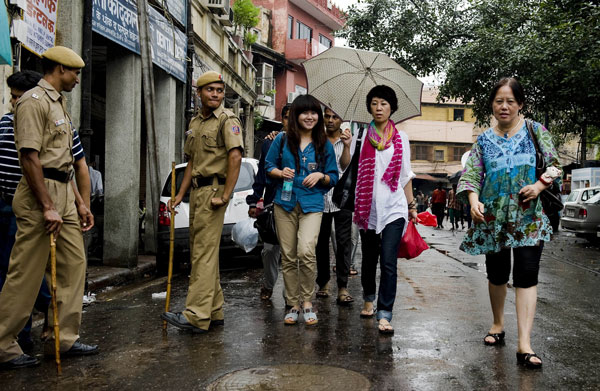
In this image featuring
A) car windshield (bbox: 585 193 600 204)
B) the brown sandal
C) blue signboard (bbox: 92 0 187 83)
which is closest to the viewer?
the brown sandal

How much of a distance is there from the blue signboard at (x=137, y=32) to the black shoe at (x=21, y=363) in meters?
6.21

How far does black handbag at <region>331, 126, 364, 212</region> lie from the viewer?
250 inches

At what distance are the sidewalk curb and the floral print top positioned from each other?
16.1 feet

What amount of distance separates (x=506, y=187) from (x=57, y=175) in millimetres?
3079

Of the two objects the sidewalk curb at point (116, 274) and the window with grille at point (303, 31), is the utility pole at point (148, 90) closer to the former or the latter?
the sidewalk curb at point (116, 274)

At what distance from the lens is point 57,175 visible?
4.66 meters

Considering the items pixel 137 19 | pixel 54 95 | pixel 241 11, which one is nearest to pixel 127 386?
pixel 54 95

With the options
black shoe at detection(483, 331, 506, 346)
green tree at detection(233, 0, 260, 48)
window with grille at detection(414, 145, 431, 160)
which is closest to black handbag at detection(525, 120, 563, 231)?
black shoe at detection(483, 331, 506, 346)

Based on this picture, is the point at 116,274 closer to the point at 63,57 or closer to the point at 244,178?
the point at 244,178

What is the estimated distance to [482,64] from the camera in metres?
22.8

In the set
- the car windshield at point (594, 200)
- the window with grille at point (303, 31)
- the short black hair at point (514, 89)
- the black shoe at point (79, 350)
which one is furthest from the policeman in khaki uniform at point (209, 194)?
the window with grille at point (303, 31)

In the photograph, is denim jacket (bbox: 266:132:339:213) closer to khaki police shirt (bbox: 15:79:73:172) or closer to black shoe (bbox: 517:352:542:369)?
khaki police shirt (bbox: 15:79:73:172)

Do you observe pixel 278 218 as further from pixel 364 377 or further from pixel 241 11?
pixel 241 11

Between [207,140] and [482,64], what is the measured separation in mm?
18658
